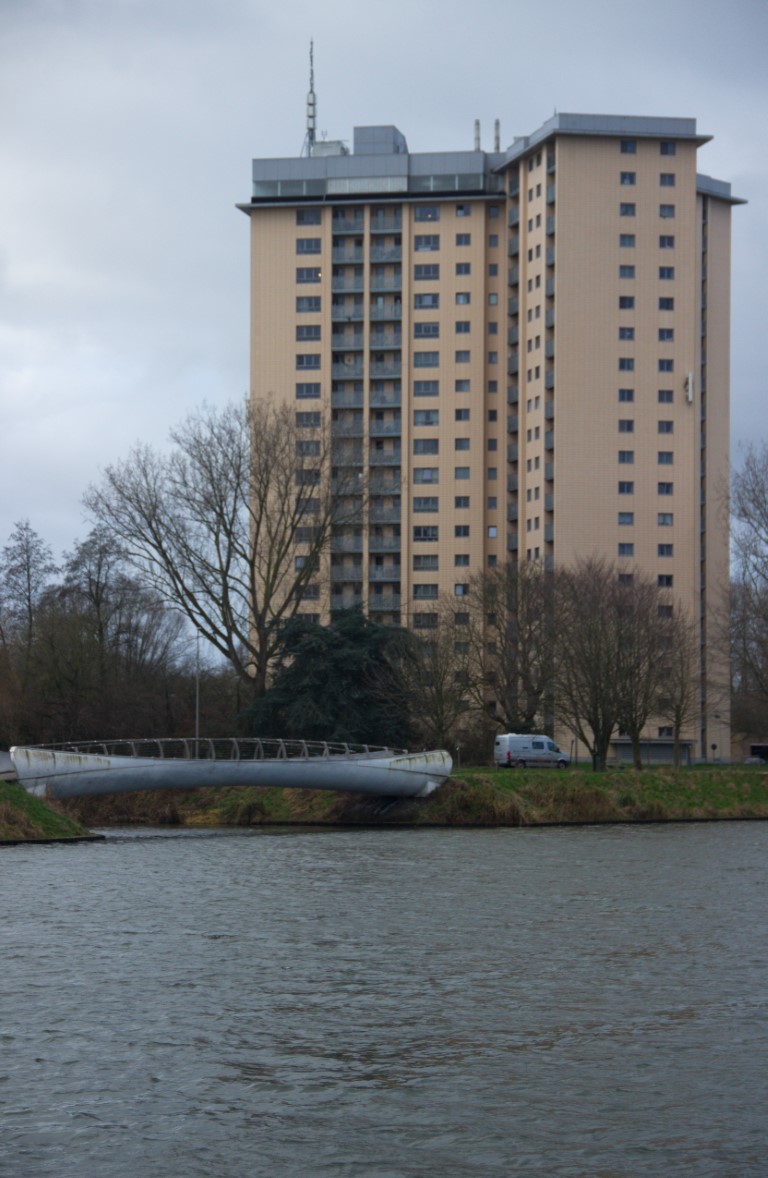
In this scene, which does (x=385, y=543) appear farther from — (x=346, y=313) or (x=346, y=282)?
(x=346, y=282)

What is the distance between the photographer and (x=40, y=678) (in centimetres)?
9112

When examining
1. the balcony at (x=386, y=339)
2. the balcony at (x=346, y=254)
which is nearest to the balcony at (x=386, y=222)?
the balcony at (x=346, y=254)

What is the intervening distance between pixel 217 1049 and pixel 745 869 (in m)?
25.6

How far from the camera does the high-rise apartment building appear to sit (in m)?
133

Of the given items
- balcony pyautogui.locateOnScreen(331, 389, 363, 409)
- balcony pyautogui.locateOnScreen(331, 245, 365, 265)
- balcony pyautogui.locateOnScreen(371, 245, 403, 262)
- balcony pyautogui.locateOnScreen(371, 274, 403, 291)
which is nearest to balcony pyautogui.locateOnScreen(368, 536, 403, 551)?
balcony pyautogui.locateOnScreen(331, 389, 363, 409)

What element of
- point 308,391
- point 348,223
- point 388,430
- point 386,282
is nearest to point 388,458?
point 388,430

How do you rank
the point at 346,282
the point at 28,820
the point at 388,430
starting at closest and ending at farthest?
the point at 28,820 < the point at 388,430 < the point at 346,282

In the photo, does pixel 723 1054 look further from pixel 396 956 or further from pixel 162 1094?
pixel 396 956

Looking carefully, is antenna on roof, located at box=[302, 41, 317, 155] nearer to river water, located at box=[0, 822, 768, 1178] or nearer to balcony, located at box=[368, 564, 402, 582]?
balcony, located at box=[368, 564, 402, 582]

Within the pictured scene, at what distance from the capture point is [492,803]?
208 ft

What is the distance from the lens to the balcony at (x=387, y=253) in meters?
144

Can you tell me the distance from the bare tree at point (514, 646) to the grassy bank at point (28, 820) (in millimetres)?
36350

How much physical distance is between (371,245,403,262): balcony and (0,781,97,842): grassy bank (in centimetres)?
9958

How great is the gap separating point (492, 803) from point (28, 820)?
20798 millimetres
